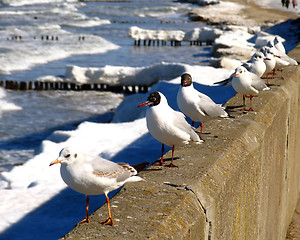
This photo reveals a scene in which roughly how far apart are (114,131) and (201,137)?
694cm

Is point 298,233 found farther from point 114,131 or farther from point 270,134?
point 114,131

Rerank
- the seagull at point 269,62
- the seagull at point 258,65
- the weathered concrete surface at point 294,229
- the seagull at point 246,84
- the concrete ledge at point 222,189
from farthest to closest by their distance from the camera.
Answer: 1. the seagull at point 269,62
2. the seagull at point 258,65
3. the weathered concrete surface at point 294,229
4. the seagull at point 246,84
5. the concrete ledge at point 222,189

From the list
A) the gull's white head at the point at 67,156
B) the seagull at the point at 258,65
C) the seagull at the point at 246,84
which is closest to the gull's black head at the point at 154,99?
the gull's white head at the point at 67,156

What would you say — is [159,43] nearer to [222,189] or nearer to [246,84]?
[246,84]

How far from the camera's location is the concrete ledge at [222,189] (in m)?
3.06

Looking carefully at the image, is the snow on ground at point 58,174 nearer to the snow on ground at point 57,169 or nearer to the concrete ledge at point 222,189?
the snow on ground at point 57,169

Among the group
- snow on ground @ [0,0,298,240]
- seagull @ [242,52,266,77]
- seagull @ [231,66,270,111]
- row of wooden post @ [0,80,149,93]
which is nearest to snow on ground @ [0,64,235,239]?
snow on ground @ [0,0,298,240]

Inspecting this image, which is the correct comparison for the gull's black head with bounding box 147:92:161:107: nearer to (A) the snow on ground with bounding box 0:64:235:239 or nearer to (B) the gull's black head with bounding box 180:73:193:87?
(B) the gull's black head with bounding box 180:73:193:87

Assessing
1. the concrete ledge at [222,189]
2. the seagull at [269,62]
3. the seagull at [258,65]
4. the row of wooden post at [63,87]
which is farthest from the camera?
the row of wooden post at [63,87]

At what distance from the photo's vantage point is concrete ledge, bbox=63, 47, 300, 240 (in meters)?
3.06

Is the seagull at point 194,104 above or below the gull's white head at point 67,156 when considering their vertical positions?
below

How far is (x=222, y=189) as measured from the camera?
3.61m

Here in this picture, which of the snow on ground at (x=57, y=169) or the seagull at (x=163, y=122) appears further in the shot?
the snow on ground at (x=57, y=169)

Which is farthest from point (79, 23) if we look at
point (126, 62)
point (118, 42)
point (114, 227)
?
point (114, 227)
